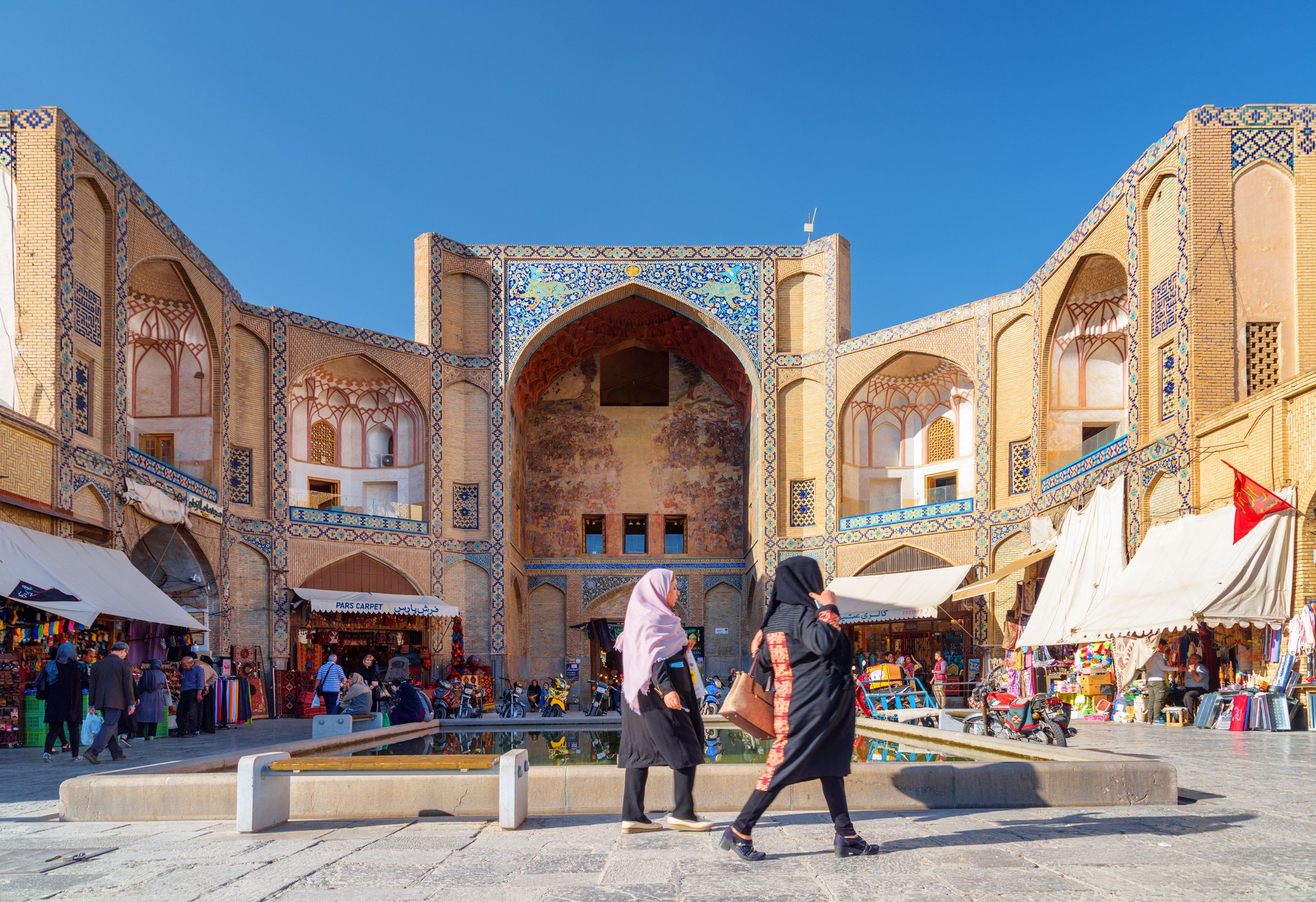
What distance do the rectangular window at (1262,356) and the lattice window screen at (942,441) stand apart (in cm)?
914

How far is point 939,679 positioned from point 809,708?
601 inches

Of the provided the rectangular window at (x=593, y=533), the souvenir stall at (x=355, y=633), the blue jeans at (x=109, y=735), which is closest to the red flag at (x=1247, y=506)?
the blue jeans at (x=109, y=735)

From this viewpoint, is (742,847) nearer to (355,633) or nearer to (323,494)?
(355,633)

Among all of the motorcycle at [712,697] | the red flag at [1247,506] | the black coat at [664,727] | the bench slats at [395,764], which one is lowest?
the motorcycle at [712,697]

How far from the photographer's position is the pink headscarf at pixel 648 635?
16.1 ft

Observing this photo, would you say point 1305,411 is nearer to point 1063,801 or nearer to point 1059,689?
point 1059,689

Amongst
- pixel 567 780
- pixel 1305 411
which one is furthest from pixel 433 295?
pixel 567 780

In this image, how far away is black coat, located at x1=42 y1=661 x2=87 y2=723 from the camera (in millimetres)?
10188

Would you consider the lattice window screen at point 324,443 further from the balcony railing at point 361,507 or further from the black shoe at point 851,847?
the black shoe at point 851,847

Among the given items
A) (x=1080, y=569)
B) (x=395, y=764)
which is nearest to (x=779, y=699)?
(x=395, y=764)

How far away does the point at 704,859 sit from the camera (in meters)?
4.30

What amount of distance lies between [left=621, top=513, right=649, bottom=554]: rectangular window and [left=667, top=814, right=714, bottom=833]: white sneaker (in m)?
20.8

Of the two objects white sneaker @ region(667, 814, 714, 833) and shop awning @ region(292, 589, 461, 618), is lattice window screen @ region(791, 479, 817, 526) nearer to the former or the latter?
shop awning @ region(292, 589, 461, 618)

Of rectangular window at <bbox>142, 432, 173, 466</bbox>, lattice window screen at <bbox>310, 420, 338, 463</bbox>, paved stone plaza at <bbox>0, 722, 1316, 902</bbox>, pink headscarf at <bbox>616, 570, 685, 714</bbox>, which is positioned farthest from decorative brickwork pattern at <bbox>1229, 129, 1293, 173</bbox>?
lattice window screen at <bbox>310, 420, 338, 463</bbox>
